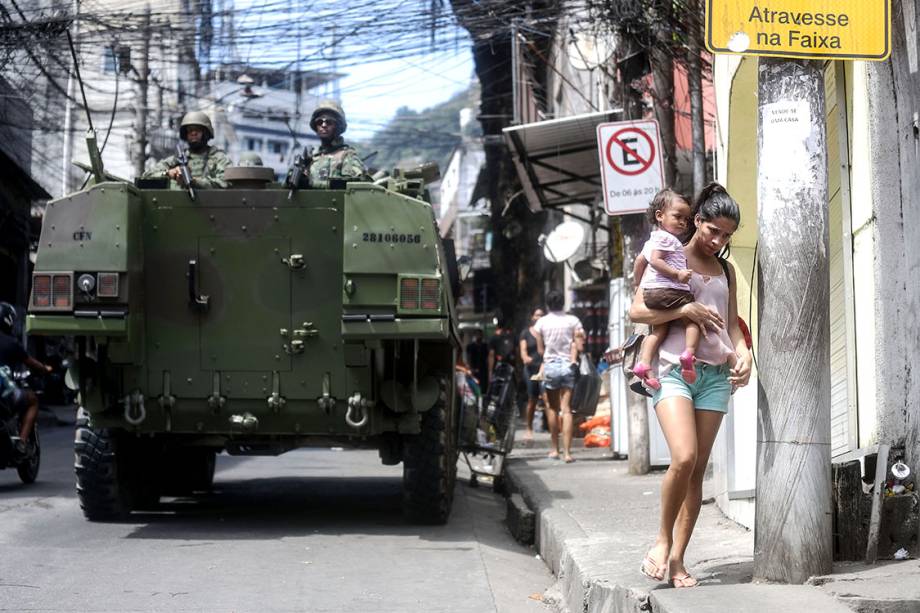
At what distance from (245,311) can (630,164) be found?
3681mm

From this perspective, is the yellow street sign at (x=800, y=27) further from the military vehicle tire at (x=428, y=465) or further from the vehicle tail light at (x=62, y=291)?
the vehicle tail light at (x=62, y=291)

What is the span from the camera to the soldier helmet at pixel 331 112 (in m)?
9.47

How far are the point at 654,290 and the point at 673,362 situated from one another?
0.29 meters

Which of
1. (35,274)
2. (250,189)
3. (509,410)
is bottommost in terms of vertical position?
(509,410)

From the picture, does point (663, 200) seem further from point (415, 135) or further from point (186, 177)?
point (415, 135)

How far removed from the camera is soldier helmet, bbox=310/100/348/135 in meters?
9.47

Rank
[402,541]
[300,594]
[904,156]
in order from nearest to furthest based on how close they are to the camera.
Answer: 1. [904,156]
2. [300,594]
3. [402,541]

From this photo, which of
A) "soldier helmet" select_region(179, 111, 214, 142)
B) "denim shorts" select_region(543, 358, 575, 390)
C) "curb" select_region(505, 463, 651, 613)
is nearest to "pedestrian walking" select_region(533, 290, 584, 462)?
"denim shorts" select_region(543, 358, 575, 390)

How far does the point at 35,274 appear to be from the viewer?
26.7ft

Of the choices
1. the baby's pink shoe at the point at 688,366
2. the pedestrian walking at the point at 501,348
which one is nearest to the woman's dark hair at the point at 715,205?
the baby's pink shoe at the point at 688,366

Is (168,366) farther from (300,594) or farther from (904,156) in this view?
(904,156)

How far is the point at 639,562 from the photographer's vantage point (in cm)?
609

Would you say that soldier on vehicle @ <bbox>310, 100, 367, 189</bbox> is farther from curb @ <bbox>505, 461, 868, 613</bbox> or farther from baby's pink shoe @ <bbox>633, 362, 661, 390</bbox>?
baby's pink shoe @ <bbox>633, 362, 661, 390</bbox>

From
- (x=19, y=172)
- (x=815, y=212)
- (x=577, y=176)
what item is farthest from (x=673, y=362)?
(x=19, y=172)
